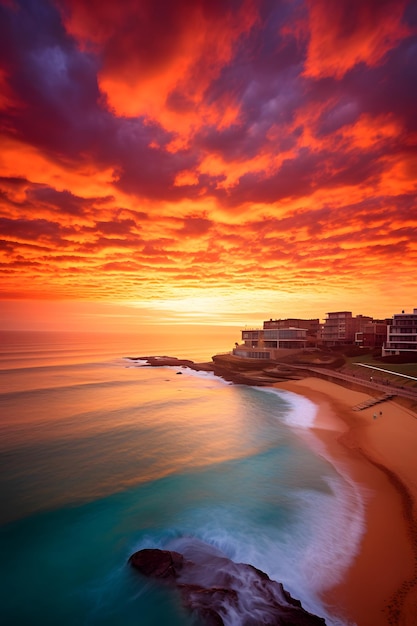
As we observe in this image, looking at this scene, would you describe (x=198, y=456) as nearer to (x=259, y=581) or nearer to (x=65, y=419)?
(x=259, y=581)

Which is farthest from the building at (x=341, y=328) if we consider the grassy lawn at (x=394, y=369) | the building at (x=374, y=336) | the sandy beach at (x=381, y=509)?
the sandy beach at (x=381, y=509)

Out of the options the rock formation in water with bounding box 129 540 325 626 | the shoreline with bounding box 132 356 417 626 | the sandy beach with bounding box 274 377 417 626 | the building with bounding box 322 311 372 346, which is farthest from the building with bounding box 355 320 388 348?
the rock formation in water with bounding box 129 540 325 626

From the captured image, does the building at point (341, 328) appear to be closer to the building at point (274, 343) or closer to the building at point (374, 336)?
the building at point (374, 336)

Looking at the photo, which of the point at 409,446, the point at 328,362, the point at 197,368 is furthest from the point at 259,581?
the point at 197,368

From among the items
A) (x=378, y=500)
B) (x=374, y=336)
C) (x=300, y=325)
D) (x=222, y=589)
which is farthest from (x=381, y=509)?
(x=300, y=325)

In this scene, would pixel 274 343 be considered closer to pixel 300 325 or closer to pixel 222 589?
pixel 300 325

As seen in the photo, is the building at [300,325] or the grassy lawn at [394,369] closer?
the grassy lawn at [394,369]
